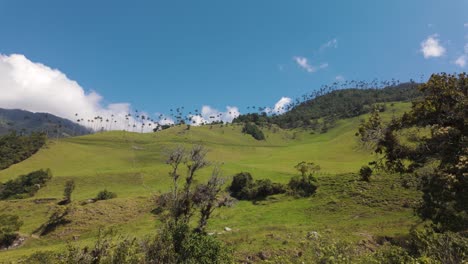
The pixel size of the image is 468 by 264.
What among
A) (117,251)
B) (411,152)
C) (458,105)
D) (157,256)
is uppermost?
(458,105)

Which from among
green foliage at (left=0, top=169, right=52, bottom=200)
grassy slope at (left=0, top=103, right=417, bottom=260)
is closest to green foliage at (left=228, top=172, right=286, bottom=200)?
grassy slope at (left=0, top=103, right=417, bottom=260)

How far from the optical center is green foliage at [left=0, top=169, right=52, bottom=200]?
91562 mm

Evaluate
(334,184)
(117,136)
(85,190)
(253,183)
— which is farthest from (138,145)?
(334,184)

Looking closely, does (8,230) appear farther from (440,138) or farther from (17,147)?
(17,147)

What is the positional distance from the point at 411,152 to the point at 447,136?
8.50 feet

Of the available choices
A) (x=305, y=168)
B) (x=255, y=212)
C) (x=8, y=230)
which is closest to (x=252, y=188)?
(x=305, y=168)

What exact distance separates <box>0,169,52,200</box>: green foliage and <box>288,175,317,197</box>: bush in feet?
232

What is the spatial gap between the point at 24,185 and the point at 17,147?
184 ft

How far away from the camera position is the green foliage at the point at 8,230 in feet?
168

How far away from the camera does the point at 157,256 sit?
1894cm

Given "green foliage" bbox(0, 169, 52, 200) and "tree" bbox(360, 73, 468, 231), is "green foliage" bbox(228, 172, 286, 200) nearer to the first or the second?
"tree" bbox(360, 73, 468, 231)

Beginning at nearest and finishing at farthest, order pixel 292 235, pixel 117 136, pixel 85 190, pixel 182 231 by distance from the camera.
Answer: pixel 182 231, pixel 292 235, pixel 85 190, pixel 117 136

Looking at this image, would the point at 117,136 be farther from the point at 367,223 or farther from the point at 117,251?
the point at 117,251

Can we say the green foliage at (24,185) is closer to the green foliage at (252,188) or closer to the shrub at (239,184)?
the shrub at (239,184)
